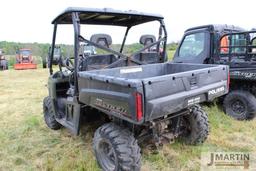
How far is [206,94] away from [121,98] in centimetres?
109

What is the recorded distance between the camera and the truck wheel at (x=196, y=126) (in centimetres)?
365

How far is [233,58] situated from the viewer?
5.23 metres

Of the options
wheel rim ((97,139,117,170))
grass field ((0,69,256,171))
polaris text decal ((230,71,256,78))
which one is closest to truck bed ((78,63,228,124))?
wheel rim ((97,139,117,170))

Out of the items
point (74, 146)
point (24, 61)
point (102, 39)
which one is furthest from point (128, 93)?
point (24, 61)

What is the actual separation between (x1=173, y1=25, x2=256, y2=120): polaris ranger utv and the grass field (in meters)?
0.30

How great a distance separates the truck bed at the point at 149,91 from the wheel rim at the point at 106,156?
0.51 meters

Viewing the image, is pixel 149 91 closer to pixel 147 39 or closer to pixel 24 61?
pixel 147 39

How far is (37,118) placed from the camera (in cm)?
527

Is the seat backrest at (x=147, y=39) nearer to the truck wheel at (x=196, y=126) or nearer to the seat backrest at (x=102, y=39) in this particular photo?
the seat backrest at (x=102, y=39)

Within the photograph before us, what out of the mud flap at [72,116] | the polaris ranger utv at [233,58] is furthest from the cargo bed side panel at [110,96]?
the polaris ranger utv at [233,58]

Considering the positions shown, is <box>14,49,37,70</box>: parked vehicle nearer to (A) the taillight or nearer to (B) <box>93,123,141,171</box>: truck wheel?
(B) <box>93,123,141,171</box>: truck wheel


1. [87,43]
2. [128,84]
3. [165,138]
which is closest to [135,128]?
→ [165,138]

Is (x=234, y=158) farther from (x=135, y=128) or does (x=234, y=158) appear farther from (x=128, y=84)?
(x=128, y=84)

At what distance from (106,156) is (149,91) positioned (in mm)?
1158
